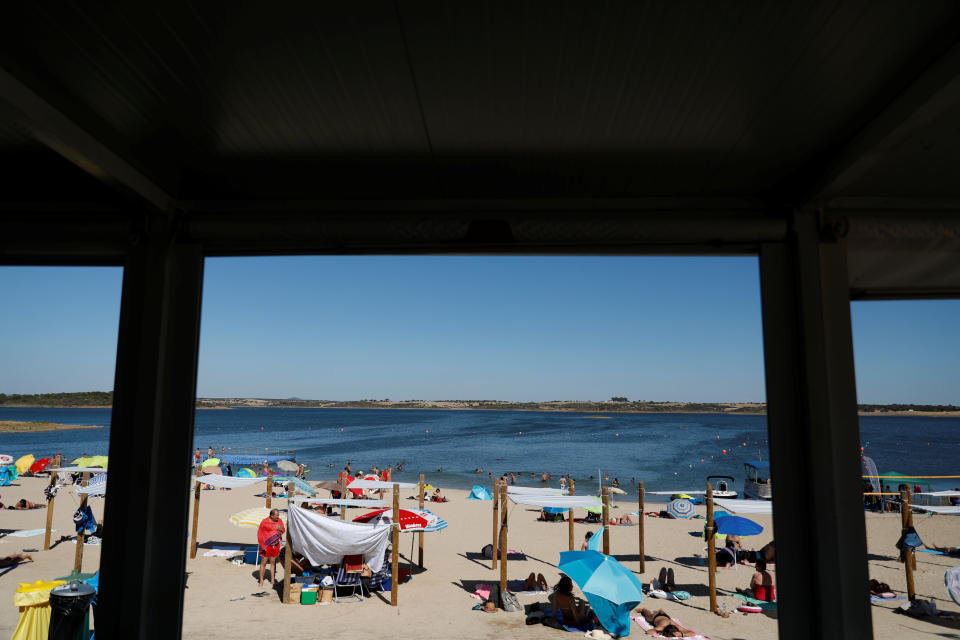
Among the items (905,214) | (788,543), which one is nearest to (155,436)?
(788,543)

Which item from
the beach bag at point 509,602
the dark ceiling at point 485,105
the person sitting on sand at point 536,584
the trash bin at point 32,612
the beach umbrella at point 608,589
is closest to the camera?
the dark ceiling at point 485,105

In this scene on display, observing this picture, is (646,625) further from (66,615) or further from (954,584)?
(66,615)

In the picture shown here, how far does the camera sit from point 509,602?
8.59m

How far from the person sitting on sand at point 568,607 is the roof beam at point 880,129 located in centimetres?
639

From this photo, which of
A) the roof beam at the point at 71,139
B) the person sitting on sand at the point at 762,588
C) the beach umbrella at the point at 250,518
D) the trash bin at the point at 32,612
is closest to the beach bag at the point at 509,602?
the person sitting on sand at the point at 762,588

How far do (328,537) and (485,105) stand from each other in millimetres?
7750

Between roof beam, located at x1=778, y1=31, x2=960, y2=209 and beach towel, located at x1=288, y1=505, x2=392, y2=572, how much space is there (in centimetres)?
746

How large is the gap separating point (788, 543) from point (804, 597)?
292 millimetres

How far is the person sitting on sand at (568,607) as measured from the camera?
7.81 m

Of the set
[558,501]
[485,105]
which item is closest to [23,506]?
[558,501]

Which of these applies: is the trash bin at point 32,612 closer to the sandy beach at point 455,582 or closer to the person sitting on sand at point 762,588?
the sandy beach at point 455,582

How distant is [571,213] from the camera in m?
3.56

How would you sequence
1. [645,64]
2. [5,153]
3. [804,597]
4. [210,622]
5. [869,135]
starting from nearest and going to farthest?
[645,64], [869,135], [5,153], [804,597], [210,622]

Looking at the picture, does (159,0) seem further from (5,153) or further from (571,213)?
(571,213)
